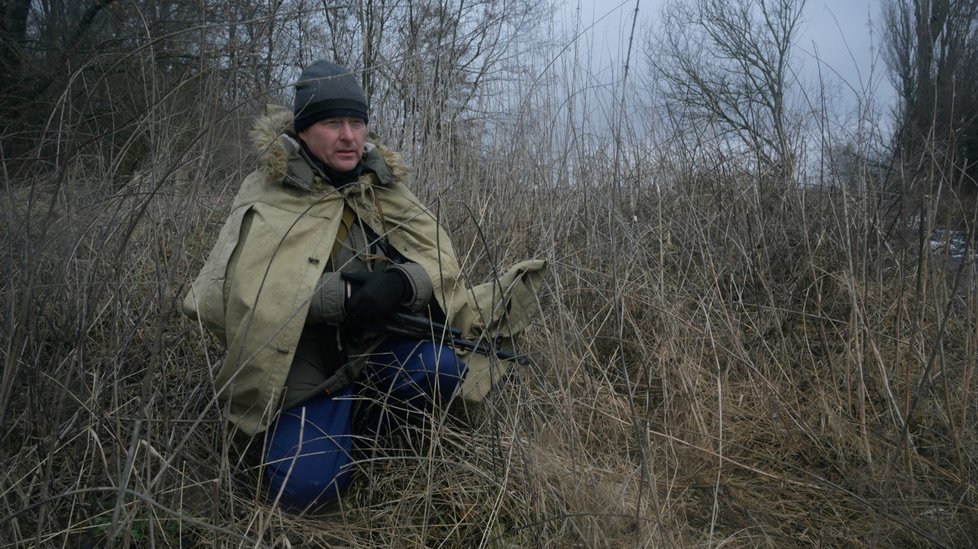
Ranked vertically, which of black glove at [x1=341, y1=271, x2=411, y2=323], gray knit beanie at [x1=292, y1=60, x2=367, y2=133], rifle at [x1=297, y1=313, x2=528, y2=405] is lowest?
rifle at [x1=297, y1=313, x2=528, y2=405]

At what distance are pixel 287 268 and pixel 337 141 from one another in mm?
394

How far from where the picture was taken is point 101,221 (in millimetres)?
2309

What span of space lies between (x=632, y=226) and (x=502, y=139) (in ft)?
2.23

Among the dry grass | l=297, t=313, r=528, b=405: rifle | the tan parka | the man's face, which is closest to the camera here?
the dry grass

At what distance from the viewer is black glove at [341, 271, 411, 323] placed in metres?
1.73

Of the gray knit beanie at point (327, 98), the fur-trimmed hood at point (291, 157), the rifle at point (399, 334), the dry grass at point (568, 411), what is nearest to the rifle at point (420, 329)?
the rifle at point (399, 334)

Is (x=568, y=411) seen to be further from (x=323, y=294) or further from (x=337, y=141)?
(x=337, y=141)

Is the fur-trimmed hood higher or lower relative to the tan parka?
higher

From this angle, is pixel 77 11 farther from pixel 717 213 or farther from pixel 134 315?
pixel 717 213

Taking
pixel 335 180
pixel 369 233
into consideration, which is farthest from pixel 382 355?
pixel 335 180

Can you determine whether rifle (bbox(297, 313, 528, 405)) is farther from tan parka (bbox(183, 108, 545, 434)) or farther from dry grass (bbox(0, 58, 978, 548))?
dry grass (bbox(0, 58, 978, 548))

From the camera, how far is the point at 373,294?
174 centimetres

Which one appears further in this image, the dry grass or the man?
the man

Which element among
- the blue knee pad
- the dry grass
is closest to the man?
the blue knee pad
